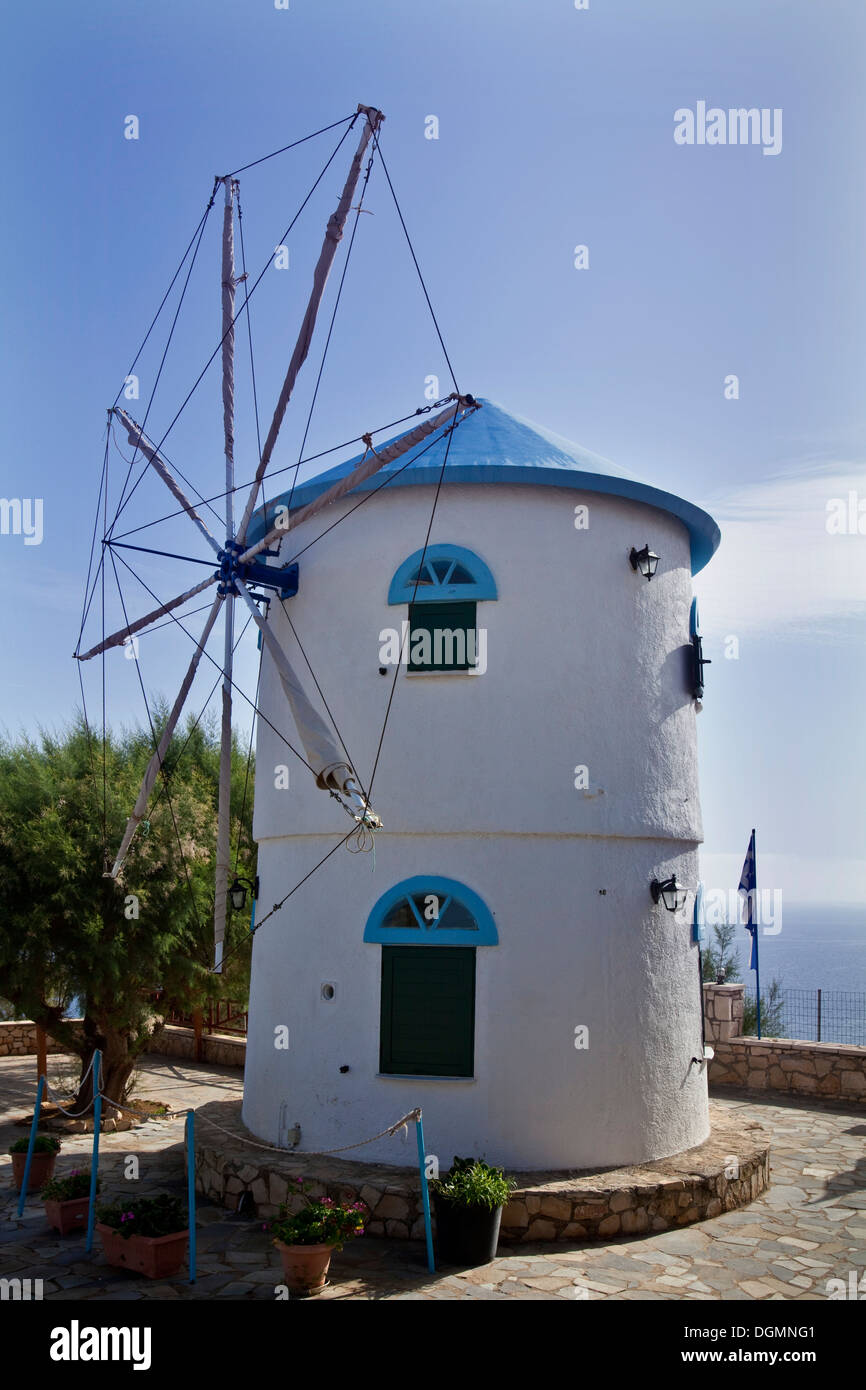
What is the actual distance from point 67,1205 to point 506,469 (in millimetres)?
7897

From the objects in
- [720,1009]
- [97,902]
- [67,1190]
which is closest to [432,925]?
[67,1190]

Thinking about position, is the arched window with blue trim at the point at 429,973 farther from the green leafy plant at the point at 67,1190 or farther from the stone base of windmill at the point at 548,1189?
the green leafy plant at the point at 67,1190

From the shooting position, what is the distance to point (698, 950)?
38.8 feet

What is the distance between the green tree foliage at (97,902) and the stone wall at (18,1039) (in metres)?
5.09

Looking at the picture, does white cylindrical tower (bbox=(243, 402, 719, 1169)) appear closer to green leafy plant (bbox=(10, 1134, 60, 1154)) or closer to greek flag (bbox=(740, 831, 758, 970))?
green leafy plant (bbox=(10, 1134, 60, 1154))

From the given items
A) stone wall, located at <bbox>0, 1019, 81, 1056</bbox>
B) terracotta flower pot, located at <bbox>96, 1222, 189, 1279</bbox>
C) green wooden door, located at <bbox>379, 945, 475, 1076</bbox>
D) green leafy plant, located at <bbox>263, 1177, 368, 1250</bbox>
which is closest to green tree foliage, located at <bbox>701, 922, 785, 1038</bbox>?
stone wall, located at <bbox>0, 1019, 81, 1056</bbox>

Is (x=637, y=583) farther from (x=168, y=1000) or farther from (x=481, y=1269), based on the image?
(x=168, y=1000)

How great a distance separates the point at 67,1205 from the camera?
970 centimetres

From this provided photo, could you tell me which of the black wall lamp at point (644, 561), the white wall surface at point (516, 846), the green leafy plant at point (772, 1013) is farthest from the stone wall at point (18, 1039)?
the green leafy plant at point (772, 1013)

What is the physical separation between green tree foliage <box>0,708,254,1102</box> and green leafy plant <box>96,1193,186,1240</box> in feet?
18.0

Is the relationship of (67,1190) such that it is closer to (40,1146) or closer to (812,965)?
(40,1146)

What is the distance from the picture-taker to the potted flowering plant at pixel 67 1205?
9.70 metres

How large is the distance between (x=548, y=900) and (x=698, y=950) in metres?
2.35

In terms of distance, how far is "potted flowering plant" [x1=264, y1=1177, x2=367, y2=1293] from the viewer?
313 inches
